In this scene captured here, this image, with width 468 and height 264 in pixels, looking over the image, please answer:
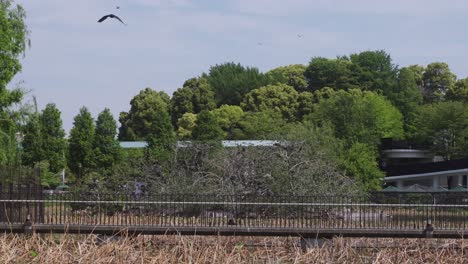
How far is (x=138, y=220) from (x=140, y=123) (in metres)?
69.0

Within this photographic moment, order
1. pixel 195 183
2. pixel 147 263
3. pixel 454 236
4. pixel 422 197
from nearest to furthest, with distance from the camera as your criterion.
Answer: pixel 147 263 < pixel 454 236 < pixel 422 197 < pixel 195 183

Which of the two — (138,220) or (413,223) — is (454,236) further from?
(138,220)

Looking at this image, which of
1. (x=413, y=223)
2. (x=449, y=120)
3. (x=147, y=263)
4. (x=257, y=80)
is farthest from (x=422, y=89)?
(x=147, y=263)

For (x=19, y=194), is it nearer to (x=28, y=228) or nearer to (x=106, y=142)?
(x=28, y=228)

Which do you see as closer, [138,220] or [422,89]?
[138,220]

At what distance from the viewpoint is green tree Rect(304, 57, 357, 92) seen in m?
94.3

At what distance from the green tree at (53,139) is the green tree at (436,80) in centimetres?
4876

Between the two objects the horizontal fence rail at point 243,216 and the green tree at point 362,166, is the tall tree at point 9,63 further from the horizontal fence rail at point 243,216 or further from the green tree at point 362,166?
the green tree at point 362,166

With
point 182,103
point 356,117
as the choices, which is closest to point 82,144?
point 356,117

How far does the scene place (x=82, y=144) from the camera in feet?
216

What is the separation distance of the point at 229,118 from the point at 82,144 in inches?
811

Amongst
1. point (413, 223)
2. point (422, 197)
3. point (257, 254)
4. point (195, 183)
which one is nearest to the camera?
point (257, 254)

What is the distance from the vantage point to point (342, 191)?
3198cm

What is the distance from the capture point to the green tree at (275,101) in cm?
8719
